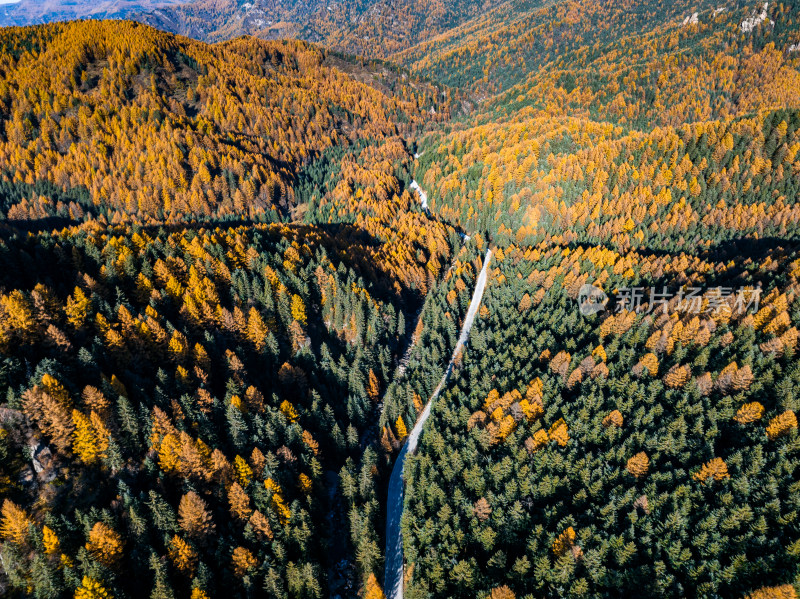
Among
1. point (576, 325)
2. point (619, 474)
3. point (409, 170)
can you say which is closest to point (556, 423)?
point (619, 474)

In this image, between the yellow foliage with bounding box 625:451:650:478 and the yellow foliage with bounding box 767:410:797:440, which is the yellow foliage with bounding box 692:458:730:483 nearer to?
the yellow foliage with bounding box 625:451:650:478

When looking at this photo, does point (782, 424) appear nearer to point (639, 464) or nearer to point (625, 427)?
point (625, 427)

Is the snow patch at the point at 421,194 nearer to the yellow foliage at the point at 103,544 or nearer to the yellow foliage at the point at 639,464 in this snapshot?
the yellow foliage at the point at 639,464

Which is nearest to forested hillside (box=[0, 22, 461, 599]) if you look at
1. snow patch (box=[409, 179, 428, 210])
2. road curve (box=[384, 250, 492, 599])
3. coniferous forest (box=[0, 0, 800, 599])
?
coniferous forest (box=[0, 0, 800, 599])

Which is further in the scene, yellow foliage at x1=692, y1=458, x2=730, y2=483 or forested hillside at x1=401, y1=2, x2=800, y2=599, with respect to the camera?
yellow foliage at x1=692, y1=458, x2=730, y2=483

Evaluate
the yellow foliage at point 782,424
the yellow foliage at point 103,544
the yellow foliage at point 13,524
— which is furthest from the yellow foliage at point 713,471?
the yellow foliage at point 13,524

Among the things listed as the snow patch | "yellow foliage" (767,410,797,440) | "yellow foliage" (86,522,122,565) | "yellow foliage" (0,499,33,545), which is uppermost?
the snow patch

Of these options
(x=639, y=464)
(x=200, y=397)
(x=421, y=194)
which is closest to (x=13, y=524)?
(x=200, y=397)

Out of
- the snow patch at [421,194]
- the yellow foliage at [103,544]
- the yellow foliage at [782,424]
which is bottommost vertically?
the yellow foliage at [103,544]

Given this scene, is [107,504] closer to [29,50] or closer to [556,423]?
[556,423]
